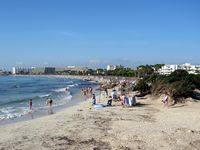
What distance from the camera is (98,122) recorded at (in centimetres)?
1947

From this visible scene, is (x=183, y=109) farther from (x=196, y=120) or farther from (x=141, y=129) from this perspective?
(x=141, y=129)

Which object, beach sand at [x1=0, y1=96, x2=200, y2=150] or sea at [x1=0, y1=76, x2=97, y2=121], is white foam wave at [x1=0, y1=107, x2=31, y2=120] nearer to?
sea at [x1=0, y1=76, x2=97, y2=121]

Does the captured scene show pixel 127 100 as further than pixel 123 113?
Yes

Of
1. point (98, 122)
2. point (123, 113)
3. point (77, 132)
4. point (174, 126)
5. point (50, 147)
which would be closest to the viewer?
point (50, 147)

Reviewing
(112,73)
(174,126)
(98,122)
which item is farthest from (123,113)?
(112,73)

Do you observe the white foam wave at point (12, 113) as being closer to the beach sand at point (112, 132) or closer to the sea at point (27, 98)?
the sea at point (27, 98)

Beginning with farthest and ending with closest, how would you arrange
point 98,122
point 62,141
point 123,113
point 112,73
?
1. point 112,73
2. point 123,113
3. point 98,122
4. point 62,141

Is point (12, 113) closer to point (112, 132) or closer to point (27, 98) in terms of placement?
point (112, 132)

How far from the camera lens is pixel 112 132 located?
→ 53.9ft

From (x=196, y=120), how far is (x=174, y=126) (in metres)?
2.49

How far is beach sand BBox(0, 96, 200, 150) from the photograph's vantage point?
45.7 feet

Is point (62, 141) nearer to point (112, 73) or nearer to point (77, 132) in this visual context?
point (77, 132)

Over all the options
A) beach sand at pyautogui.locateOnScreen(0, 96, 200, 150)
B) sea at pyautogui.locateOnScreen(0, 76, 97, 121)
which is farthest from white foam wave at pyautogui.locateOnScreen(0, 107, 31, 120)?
beach sand at pyautogui.locateOnScreen(0, 96, 200, 150)

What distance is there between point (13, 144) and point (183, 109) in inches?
562
